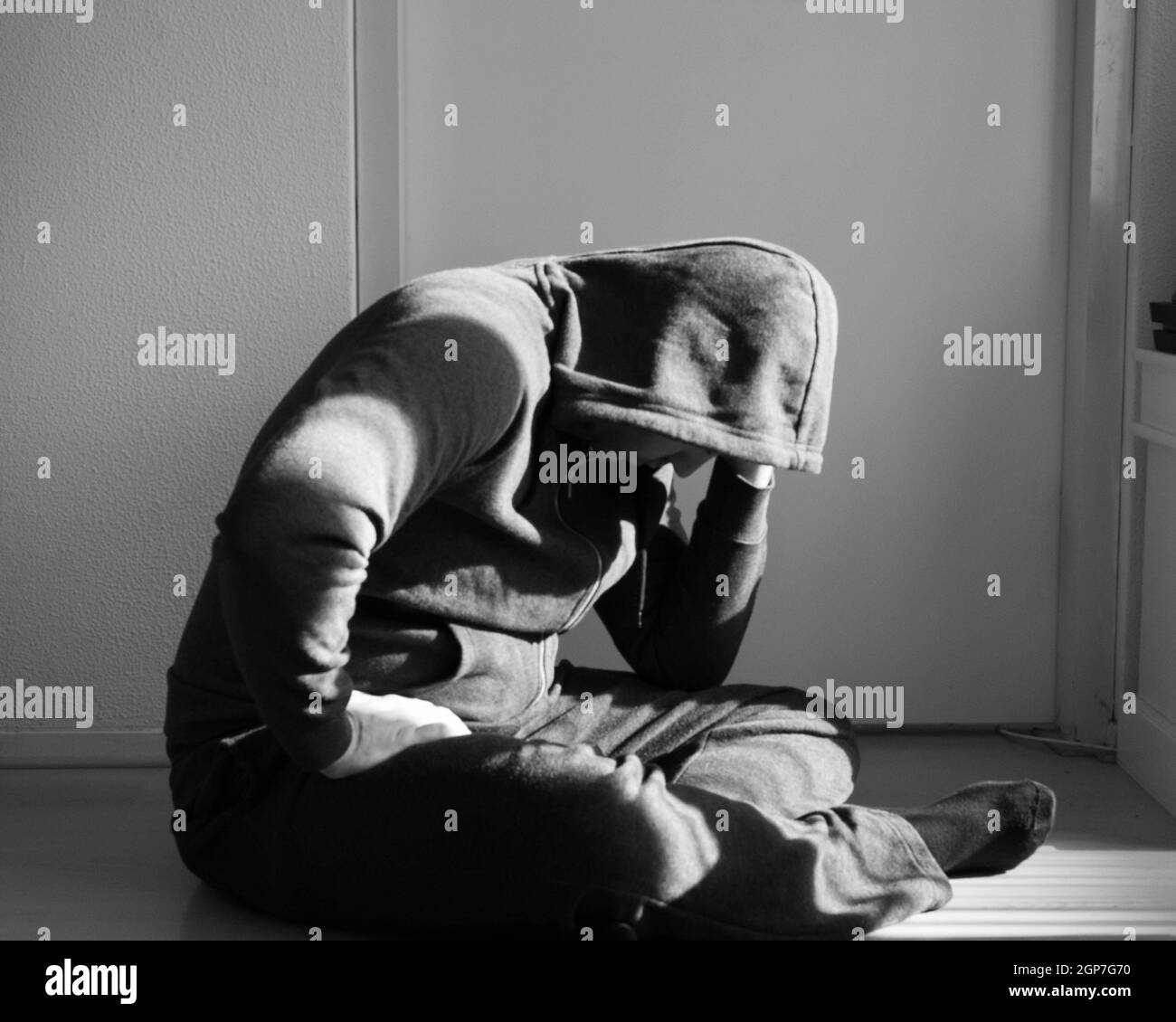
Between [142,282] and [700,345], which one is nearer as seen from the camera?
[700,345]

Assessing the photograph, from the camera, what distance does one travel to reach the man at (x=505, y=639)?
4.42 feet

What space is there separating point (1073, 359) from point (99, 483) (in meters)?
1.45

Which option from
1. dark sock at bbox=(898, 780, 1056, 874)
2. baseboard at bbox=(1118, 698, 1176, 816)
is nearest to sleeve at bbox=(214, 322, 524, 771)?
dark sock at bbox=(898, 780, 1056, 874)

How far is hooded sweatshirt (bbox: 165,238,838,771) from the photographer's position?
1313 mm

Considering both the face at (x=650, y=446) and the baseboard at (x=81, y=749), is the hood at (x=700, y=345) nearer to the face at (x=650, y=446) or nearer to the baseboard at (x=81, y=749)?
the face at (x=650, y=446)

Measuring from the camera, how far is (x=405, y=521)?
1603 mm

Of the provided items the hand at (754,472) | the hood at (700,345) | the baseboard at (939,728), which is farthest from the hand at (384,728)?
the baseboard at (939,728)

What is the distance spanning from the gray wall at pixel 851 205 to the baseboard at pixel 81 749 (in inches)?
25.4

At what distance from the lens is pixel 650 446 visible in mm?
1662

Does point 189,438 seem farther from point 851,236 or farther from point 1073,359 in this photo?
point 1073,359

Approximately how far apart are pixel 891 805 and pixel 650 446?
737mm

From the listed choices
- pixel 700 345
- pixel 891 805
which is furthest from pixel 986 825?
pixel 700 345

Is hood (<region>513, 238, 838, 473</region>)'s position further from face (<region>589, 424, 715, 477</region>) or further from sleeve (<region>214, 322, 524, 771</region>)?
sleeve (<region>214, 322, 524, 771</region>)

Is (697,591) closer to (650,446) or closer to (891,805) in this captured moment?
(650,446)
